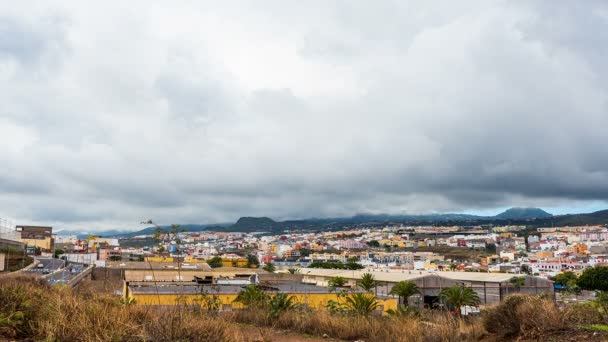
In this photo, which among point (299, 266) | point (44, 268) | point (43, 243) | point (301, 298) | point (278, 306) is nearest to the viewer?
point (278, 306)

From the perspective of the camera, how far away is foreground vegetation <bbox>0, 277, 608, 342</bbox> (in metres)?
6.03

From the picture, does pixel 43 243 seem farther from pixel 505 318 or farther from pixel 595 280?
pixel 505 318

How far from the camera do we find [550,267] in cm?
9544

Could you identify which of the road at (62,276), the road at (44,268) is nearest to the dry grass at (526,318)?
the road at (62,276)

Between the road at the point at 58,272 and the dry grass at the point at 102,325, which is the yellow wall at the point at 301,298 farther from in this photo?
the dry grass at the point at 102,325

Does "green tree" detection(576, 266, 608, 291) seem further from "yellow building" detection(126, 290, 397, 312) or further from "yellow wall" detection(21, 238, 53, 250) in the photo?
"yellow wall" detection(21, 238, 53, 250)

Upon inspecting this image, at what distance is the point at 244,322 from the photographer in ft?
39.7

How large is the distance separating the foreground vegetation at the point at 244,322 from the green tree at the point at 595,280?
2025 inches

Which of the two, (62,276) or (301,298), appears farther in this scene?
(62,276)

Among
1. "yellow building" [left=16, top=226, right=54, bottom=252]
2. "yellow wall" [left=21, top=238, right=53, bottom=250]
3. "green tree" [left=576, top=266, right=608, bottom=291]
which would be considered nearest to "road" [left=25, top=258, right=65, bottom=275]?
"yellow wall" [left=21, top=238, right=53, bottom=250]

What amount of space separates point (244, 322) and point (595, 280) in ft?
181

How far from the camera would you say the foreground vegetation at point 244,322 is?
6031 millimetres

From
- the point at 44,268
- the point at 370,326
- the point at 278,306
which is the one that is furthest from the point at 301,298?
the point at 44,268

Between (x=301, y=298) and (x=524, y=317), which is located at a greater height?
(x=524, y=317)
